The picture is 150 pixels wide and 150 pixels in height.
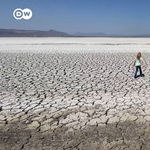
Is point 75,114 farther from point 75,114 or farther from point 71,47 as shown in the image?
point 71,47

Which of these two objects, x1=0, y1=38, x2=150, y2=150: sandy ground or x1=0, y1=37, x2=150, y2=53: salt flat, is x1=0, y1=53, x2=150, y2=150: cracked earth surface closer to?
x1=0, y1=38, x2=150, y2=150: sandy ground

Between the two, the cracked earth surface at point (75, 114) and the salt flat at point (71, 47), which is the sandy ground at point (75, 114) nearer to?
the cracked earth surface at point (75, 114)

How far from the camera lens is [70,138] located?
2.38 metres

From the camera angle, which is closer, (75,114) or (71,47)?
(75,114)

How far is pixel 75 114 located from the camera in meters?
3.08

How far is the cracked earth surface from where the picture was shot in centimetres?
230

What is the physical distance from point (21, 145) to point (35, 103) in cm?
138

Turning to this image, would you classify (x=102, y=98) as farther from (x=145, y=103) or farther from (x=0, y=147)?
(x=0, y=147)

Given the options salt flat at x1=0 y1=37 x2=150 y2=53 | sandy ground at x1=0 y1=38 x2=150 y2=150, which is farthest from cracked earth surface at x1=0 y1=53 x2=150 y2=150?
salt flat at x1=0 y1=37 x2=150 y2=53

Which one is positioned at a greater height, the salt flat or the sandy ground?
the salt flat

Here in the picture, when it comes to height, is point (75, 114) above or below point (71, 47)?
below

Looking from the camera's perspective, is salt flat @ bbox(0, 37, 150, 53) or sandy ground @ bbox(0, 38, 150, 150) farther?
salt flat @ bbox(0, 37, 150, 53)

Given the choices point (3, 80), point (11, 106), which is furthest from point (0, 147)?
point (3, 80)

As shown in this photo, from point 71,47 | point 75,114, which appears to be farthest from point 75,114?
point 71,47
